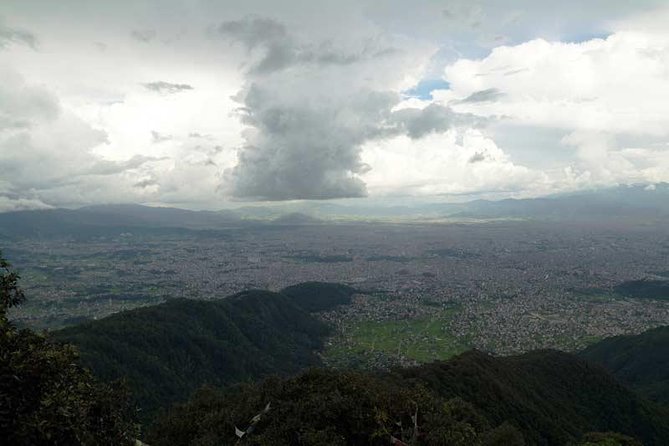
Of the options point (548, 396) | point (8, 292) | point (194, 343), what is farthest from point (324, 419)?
point (194, 343)

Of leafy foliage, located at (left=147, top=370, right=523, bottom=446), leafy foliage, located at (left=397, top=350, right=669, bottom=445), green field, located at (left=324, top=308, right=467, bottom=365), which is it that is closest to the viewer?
leafy foliage, located at (left=147, top=370, right=523, bottom=446)

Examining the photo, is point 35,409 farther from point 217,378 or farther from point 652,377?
point 652,377

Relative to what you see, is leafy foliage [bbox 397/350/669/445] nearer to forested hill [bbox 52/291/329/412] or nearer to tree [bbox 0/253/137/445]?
tree [bbox 0/253/137/445]

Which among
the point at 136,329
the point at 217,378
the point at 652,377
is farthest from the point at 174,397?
the point at 652,377

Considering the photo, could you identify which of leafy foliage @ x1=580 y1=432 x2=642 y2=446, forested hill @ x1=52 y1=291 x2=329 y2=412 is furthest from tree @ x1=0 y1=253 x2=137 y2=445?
forested hill @ x1=52 y1=291 x2=329 y2=412

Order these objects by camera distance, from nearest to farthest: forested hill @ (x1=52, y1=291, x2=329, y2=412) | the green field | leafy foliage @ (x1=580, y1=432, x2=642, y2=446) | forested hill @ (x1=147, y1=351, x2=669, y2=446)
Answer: forested hill @ (x1=147, y1=351, x2=669, y2=446)
leafy foliage @ (x1=580, y1=432, x2=642, y2=446)
forested hill @ (x1=52, y1=291, x2=329, y2=412)
the green field

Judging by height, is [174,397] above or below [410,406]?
below
